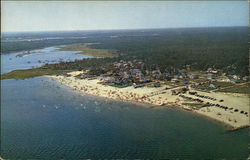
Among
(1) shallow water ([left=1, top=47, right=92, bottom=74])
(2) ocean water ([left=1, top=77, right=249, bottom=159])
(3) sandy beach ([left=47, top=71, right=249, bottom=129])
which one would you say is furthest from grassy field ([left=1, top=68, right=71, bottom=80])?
(2) ocean water ([left=1, top=77, right=249, bottom=159])

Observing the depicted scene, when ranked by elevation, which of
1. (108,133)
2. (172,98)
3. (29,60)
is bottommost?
(108,133)

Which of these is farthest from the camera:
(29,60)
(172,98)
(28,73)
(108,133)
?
(29,60)

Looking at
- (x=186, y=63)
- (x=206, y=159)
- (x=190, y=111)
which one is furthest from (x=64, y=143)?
(x=186, y=63)

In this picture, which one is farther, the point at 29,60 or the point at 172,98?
the point at 29,60

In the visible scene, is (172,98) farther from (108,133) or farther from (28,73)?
(28,73)

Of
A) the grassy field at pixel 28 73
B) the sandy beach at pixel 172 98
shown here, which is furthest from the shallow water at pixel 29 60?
the sandy beach at pixel 172 98

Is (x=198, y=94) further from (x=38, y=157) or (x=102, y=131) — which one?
(x=38, y=157)

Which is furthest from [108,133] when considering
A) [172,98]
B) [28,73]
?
[28,73]

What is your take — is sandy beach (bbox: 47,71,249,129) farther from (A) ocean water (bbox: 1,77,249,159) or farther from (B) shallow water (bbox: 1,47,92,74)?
(B) shallow water (bbox: 1,47,92,74)
